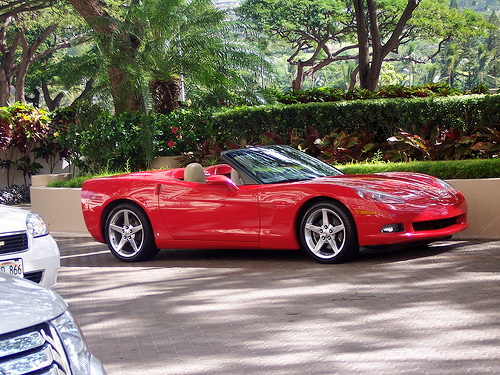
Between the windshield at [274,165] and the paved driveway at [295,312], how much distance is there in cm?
95

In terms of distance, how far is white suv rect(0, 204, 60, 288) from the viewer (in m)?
6.92

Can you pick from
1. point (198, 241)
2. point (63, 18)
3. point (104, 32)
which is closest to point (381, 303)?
point (198, 241)

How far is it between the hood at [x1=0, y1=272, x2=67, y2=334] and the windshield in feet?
19.4

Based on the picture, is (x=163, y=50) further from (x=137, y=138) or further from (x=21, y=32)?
(x=21, y=32)

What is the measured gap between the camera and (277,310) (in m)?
6.75

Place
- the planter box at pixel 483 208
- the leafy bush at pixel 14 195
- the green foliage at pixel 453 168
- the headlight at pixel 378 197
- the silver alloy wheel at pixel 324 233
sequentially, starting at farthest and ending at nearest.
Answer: the leafy bush at pixel 14 195
the green foliage at pixel 453 168
the planter box at pixel 483 208
the silver alloy wheel at pixel 324 233
the headlight at pixel 378 197

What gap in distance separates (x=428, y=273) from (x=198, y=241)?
2.82 m

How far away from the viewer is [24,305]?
3.09 metres

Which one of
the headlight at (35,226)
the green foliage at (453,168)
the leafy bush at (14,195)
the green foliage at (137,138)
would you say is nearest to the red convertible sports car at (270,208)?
the green foliage at (453,168)

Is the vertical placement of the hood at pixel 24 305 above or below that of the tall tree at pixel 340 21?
below

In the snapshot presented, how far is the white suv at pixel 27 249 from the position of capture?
692cm

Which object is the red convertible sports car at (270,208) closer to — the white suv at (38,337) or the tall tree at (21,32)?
the white suv at (38,337)

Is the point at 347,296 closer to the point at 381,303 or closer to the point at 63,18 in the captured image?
the point at 381,303

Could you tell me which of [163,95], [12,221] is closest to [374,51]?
[163,95]
